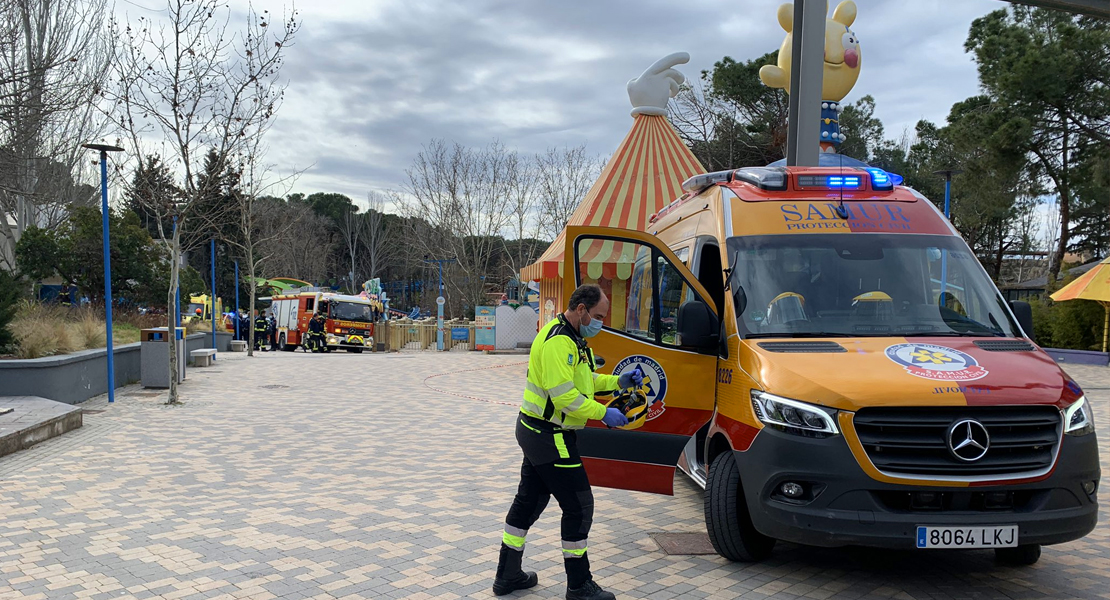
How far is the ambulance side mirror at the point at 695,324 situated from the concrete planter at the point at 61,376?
1004 centimetres

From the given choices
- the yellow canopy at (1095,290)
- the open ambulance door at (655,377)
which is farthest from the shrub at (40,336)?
the yellow canopy at (1095,290)

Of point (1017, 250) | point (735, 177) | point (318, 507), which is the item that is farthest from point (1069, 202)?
point (318, 507)

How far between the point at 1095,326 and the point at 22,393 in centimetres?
2540

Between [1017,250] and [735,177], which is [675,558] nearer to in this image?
[735,177]

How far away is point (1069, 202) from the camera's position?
31.5 m

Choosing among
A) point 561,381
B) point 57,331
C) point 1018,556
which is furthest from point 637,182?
point 561,381

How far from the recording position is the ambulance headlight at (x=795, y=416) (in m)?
4.43

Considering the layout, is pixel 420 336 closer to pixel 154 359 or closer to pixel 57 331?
pixel 154 359

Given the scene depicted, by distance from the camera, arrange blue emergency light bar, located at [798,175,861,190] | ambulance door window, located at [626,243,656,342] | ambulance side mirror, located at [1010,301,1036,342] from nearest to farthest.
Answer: ambulance side mirror, located at [1010,301,1036,342], ambulance door window, located at [626,243,656,342], blue emergency light bar, located at [798,175,861,190]

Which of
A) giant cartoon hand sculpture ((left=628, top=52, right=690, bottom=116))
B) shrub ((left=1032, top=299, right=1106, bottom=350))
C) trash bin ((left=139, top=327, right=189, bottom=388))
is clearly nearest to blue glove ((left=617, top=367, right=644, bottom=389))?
trash bin ((left=139, top=327, right=189, bottom=388))

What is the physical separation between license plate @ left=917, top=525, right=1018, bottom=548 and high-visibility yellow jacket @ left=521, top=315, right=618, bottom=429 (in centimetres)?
182

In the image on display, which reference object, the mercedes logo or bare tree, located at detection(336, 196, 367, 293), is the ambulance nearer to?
the mercedes logo

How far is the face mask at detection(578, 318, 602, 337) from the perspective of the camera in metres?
4.70

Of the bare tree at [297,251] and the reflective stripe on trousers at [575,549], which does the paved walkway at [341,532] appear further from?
the bare tree at [297,251]
